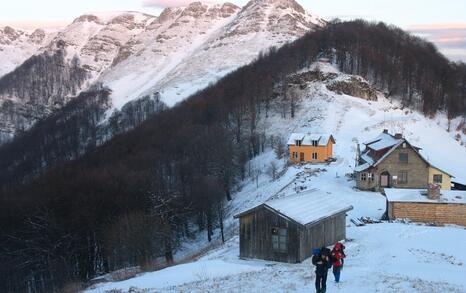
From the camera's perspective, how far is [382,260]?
976 inches

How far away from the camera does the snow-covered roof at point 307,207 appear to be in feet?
91.7

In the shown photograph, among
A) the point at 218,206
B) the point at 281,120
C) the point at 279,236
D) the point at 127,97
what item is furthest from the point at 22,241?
the point at 127,97

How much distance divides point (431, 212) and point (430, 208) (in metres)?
0.34

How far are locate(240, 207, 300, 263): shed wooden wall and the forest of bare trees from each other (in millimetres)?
14988

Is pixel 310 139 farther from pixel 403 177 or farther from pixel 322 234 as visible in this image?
pixel 322 234

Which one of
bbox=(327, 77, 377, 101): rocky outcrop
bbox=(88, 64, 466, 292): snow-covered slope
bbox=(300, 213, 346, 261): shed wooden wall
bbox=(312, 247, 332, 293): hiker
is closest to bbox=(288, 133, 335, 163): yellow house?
bbox=(88, 64, 466, 292): snow-covered slope

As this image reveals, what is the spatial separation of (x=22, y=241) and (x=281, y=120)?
54963mm

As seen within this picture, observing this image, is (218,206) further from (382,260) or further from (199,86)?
(199,86)

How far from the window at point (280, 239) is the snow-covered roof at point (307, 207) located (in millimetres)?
1057

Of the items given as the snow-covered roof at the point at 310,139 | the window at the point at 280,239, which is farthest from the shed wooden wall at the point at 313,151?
the window at the point at 280,239

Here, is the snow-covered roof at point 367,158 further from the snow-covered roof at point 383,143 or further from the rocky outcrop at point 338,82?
the rocky outcrop at point 338,82

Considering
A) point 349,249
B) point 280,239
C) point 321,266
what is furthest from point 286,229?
point 321,266

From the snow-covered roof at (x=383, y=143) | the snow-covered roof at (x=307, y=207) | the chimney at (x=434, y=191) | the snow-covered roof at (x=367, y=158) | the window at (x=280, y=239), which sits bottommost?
the window at (x=280, y=239)

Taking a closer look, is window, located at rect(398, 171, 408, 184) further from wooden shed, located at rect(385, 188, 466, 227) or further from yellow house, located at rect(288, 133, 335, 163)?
wooden shed, located at rect(385, 188, 466, 227)
